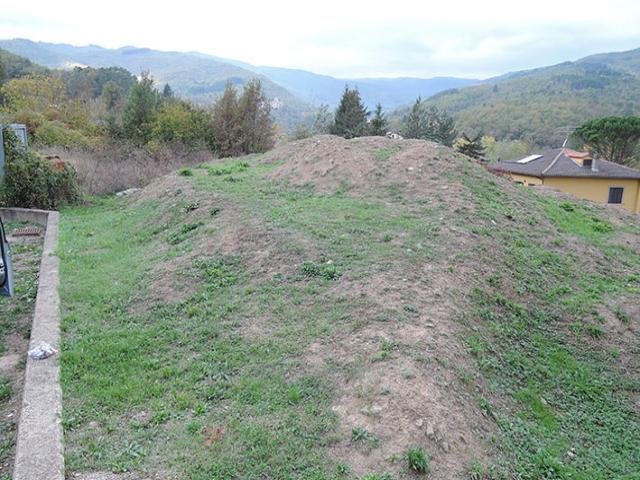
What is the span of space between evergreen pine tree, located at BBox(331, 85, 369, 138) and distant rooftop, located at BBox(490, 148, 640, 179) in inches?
337

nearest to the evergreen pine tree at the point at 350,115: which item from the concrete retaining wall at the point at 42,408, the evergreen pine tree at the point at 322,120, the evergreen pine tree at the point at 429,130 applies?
the evergreen pine tree at the point at 322,120

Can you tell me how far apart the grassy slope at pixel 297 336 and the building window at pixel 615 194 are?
56.1ft

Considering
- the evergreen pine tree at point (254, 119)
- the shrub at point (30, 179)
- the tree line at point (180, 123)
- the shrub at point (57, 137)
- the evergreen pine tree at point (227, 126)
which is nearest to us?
the shrub at point (30, 179)

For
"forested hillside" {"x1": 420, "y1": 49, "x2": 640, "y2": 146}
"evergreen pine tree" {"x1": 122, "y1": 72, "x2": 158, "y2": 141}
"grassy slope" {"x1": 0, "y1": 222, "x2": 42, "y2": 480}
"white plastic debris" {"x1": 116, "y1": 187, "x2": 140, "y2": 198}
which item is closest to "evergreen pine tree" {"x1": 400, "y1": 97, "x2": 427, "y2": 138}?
"forested hillside" {"x1": 420, "y1": 49, "x2": 640, "y2": 146}

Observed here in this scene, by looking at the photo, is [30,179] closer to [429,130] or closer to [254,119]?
[254,119]

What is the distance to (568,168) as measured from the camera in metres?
22.3

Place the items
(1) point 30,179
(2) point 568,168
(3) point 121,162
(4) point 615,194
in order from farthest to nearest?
(2) point 568,168 → (4) point 615,194 → (3) point 121,162 → (1) point 30,179

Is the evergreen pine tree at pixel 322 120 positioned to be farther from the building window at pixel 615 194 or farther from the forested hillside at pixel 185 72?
the forested hillside at pixel 185 72

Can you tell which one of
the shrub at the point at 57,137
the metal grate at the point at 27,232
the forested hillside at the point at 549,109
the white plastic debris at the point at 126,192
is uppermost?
the forested hillside at the point at 549,109

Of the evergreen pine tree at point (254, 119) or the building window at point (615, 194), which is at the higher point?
the evergreen pine tree at point (254, 119)

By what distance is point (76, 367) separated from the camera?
3.57 metres

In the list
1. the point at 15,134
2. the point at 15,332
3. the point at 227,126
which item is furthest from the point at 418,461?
the point at 227,126

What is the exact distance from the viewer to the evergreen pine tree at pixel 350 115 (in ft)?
89.1

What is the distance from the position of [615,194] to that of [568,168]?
7.84 ft
